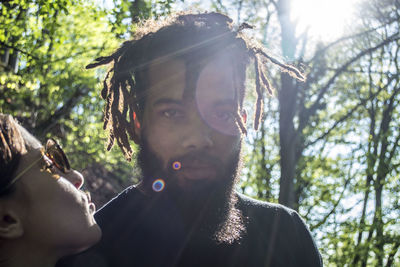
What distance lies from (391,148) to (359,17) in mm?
3598

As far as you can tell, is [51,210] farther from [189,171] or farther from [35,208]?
[189,171]

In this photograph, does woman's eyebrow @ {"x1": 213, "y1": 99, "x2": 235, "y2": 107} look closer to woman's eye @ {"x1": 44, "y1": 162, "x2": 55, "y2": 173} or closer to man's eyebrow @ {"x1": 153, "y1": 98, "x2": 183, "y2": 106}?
man's eyebrow @ {"x1": 153, "y1": 98, "x2": 183, "y2": 106}

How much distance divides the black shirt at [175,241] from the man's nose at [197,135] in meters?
0.36

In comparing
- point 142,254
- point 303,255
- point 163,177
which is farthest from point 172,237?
point 303,255

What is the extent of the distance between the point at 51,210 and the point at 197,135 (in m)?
0.86

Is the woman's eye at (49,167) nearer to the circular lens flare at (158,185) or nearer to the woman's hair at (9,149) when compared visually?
the woman's hair at (9,149)

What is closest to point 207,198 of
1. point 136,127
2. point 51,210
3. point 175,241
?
point 175,241

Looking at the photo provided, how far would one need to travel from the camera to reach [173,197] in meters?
2.24

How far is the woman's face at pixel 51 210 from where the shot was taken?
5.20ft

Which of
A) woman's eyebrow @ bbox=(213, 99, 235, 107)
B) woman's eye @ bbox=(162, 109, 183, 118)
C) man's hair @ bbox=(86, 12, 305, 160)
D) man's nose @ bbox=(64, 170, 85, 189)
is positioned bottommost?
man's nose @ bbox=(64, 170, 85, 189)

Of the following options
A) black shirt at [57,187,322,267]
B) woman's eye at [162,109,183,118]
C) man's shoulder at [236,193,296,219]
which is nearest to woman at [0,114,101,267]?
black shirt at [57,187,322,267]

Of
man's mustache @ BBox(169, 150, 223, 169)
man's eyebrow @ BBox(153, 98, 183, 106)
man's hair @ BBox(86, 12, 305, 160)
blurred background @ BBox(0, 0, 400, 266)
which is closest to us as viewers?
man's mustache @ BBox(169, 150, 223, 169)

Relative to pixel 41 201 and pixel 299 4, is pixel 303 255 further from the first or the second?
pixel 299 4

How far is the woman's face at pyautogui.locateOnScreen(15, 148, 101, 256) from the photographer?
62.4 inches
